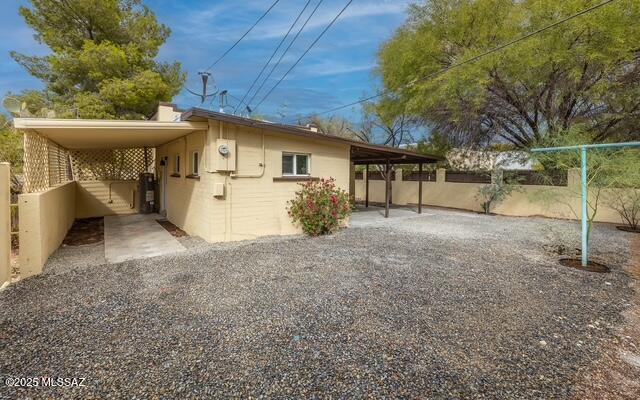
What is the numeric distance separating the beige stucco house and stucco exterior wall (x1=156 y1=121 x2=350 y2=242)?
2 cm

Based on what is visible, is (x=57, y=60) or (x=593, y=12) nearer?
(x=593, y=12)

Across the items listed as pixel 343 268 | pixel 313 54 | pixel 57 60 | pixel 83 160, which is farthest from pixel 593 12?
pixel 57 60

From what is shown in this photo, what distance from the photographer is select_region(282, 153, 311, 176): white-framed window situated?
8164mm

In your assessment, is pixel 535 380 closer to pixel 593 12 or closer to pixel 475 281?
pixel 475 281

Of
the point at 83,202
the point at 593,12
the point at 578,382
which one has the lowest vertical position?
the point at 578,382

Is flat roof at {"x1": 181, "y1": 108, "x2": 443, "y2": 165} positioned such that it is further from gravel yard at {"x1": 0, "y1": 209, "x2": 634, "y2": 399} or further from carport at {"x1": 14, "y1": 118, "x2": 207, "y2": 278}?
gravel yard at {"x1": 0, "y1": 209, "x2": 634, "y2": 399}

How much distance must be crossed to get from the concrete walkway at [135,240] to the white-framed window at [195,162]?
1705 mm

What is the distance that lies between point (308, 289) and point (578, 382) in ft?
9.39

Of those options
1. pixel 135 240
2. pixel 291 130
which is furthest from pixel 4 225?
pixel 291 130

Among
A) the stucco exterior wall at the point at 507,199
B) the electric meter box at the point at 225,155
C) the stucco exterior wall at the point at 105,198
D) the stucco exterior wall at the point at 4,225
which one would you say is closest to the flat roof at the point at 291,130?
the electric meter box at the point at 225,155

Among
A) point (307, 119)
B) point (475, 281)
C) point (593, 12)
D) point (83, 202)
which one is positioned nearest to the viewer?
point (475, 281)

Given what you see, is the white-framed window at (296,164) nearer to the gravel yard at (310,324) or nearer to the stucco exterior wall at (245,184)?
the stucco exterior wall at (245,184)

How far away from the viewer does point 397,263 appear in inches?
221

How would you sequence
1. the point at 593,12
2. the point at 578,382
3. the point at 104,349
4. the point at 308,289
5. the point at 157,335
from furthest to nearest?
the point at 593,12 < the point at 308,289 < the point at 157,335 < the point at 104,349 < the point at 578,382
